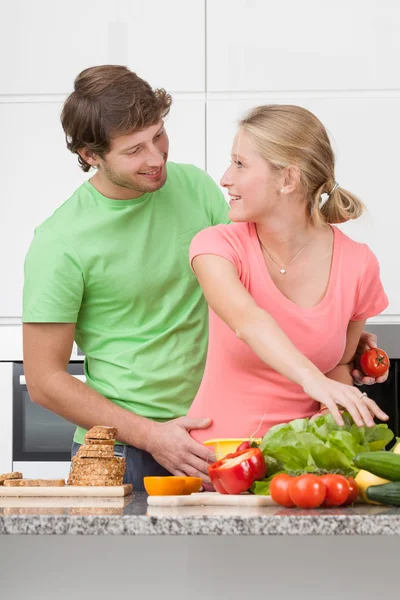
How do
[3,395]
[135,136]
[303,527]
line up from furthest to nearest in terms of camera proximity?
[3,395]
[135,136]
[303,527]

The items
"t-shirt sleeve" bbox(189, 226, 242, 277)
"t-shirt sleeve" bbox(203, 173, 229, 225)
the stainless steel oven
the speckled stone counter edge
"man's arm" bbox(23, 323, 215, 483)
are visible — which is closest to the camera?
the speckled stone counter edge

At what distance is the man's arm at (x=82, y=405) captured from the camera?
1.89m

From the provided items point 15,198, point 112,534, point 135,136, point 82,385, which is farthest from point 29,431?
point 112,534

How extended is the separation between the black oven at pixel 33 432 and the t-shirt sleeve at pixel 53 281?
0.94 m

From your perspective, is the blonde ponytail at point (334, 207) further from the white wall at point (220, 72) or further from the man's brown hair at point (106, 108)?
the white wall at point (220, 72)

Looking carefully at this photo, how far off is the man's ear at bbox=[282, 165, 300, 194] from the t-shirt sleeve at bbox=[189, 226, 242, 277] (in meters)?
0.16

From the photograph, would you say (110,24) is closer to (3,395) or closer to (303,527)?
(3,395)

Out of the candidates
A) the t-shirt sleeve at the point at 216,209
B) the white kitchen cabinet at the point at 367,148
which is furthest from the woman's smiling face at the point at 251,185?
the white kitchen cabinet at the point at 367,148

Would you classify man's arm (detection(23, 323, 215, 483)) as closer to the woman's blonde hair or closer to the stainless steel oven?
the woman's blonde hair

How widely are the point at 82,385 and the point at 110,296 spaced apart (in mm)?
215

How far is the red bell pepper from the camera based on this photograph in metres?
1.42

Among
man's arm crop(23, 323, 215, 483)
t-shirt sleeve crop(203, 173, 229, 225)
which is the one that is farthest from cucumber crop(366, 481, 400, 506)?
t-shirt sleeve crop(203, 173, 229, 225)

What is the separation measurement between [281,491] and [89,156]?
1.07 metres

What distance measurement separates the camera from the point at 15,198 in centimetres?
303
